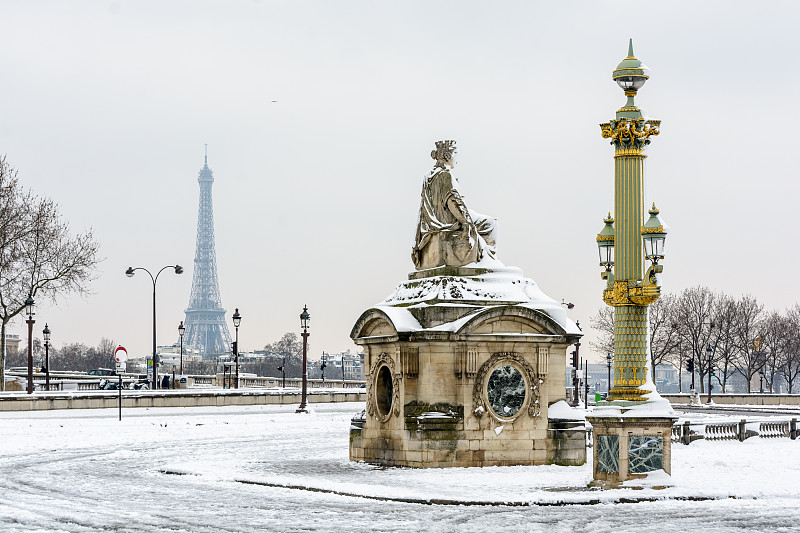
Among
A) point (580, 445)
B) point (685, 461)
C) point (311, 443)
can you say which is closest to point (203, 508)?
point (580, 445)

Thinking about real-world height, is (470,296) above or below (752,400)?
above

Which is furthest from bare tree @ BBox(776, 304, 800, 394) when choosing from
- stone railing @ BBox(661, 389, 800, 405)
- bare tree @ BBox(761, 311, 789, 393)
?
stone railing @ BBox(661, 389, 800, 405)

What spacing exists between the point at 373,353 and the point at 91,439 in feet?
36.7

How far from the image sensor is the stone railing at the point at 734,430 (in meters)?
38.2

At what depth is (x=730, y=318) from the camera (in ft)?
318

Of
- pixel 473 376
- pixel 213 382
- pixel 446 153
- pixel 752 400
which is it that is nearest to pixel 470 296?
pixel 473 376

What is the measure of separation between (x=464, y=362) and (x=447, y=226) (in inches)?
134

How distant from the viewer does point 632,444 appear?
871 inches

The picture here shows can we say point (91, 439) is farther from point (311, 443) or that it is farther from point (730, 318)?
point (730, 318)

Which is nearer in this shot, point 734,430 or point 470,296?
point 470,296

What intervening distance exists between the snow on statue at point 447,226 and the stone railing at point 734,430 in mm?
11687

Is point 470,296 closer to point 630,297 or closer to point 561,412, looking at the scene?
point 561,412

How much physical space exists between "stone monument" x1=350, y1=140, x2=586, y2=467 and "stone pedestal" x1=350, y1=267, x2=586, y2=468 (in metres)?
0.02

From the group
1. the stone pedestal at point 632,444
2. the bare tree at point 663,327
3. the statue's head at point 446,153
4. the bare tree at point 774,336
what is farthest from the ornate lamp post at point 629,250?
the bare tree at point 774,336
